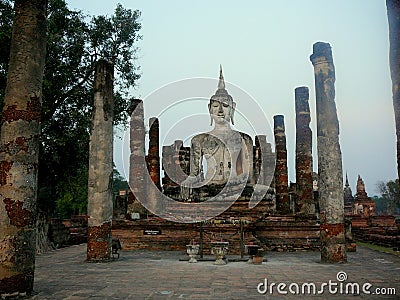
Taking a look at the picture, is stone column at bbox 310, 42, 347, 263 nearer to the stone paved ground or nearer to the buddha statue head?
the stone paved ground

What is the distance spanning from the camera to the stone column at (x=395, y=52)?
18.1 feet

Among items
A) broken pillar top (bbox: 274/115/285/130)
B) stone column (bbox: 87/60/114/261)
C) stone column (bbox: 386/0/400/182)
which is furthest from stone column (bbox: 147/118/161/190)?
stone column (bbox: 386/0/400/182)

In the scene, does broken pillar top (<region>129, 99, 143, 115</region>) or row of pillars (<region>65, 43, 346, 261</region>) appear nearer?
row of pillars (<region>65, 43, 346, 261</region>)

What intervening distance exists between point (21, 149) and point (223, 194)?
12042mm

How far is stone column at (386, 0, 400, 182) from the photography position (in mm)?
5517

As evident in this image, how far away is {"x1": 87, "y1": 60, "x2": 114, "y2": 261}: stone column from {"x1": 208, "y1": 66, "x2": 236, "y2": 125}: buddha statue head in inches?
439

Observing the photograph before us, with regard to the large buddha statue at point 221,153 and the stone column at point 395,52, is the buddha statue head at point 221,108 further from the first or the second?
the stone column at point 395,52

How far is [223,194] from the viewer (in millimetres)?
17531

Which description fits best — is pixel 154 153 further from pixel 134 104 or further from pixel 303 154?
pixel 303 154

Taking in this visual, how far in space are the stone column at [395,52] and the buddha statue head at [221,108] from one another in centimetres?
1611

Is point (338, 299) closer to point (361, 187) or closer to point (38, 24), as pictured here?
point (38, 24)

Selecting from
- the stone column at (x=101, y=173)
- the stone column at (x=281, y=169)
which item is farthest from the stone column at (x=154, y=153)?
the stone column at (x=101, y=173)

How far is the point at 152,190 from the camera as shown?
58.6 ft

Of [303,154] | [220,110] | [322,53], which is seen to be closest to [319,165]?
[322,53]
